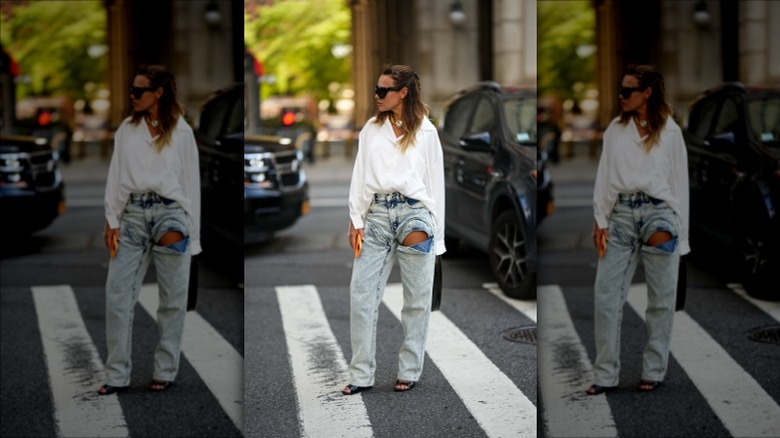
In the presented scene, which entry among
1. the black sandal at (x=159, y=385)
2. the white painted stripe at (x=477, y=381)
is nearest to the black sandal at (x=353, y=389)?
the white painted stripe at (x=477, y=381)

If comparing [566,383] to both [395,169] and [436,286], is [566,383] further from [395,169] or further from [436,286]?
[395,169]

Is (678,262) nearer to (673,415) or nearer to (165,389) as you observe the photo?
(673,415)

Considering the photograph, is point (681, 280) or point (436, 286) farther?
point (681, 280)

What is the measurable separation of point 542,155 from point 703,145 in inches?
32.4

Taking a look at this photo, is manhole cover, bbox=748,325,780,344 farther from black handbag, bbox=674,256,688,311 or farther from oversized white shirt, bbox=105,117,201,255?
oversized white shirt, bbox=105,117,201,255

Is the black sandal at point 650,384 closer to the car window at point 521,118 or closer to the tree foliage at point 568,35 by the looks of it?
the car window at point 521,118

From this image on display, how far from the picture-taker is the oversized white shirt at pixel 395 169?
4406 mm

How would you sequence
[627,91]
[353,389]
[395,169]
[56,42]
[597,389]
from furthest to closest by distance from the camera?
[56,42] → [597,389] → [627,91] → [353,389] → [395,169]

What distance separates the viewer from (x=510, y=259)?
4.95 m

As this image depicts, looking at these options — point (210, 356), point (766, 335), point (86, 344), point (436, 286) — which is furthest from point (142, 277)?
point (766, 335)

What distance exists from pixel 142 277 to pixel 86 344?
711 mm

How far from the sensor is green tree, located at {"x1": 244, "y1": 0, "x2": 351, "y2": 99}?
4934 mm

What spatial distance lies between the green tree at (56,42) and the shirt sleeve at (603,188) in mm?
2643

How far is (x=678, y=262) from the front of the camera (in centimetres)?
490
